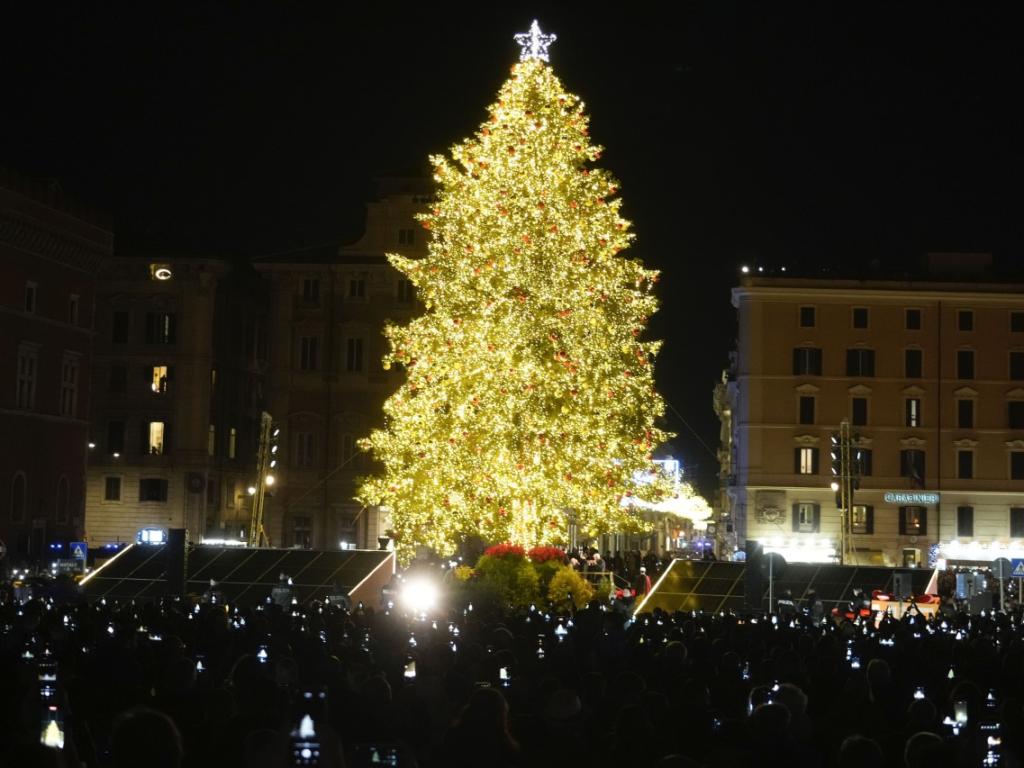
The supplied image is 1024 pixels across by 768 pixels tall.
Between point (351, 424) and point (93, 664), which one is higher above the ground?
point (351, 424)

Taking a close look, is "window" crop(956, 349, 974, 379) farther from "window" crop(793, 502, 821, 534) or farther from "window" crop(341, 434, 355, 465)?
"window" crop(341, 434, 355, 465)

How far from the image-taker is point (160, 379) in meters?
88.4

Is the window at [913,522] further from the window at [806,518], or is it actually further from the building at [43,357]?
the building at [43,357]

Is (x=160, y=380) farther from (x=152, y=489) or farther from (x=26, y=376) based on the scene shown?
(x=26, y=376)

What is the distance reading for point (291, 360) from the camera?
86.4 metres

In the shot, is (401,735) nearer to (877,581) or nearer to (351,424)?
(877,581)

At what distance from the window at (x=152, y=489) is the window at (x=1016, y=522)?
39469mm

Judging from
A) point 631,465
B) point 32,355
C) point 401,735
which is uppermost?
point 32,355

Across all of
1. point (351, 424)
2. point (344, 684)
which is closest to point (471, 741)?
point (344, 684)

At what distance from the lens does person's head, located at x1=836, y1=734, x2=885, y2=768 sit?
9031 millimetres

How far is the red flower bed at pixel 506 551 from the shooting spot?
41.0 metres

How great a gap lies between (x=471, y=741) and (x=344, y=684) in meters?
4.47

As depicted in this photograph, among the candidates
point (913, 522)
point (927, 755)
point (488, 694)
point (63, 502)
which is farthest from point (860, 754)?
point (913, 522)

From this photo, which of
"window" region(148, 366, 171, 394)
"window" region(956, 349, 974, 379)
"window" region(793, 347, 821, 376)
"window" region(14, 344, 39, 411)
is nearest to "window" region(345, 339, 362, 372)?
"window" region(148, 366, 171, 394)
